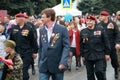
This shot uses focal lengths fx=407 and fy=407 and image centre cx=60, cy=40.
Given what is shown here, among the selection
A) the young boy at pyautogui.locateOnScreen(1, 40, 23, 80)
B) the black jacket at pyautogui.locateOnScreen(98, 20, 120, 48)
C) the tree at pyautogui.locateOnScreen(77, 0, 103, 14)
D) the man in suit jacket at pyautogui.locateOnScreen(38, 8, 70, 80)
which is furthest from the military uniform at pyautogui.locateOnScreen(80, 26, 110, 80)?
the tree at pyautogui.locateOnScreen(77, 0, 103, 14)

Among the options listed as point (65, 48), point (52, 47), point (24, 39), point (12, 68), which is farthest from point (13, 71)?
point (24, 39)

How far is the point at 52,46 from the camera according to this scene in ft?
25.8

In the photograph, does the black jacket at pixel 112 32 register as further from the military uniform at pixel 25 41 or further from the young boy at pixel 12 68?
the young boy at pixel 12 68

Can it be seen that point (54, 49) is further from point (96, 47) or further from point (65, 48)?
point (96, 47)

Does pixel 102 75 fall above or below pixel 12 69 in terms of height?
below

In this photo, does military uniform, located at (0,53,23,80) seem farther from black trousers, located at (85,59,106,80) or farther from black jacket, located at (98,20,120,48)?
black jacket, located at (98,20,120,48)

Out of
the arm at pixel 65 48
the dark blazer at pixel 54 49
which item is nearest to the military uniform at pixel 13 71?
the dark blazer at pixel 54 49

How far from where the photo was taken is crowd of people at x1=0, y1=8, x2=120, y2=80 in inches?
294

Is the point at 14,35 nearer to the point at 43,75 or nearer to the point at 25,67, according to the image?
the point at 25,67

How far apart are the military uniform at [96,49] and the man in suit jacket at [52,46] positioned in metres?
1.64

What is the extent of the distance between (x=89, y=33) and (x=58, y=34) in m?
1.76

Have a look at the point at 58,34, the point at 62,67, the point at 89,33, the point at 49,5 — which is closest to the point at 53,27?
the point at 58,34

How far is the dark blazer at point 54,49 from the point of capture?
7852mm

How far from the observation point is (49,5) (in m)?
57.1
